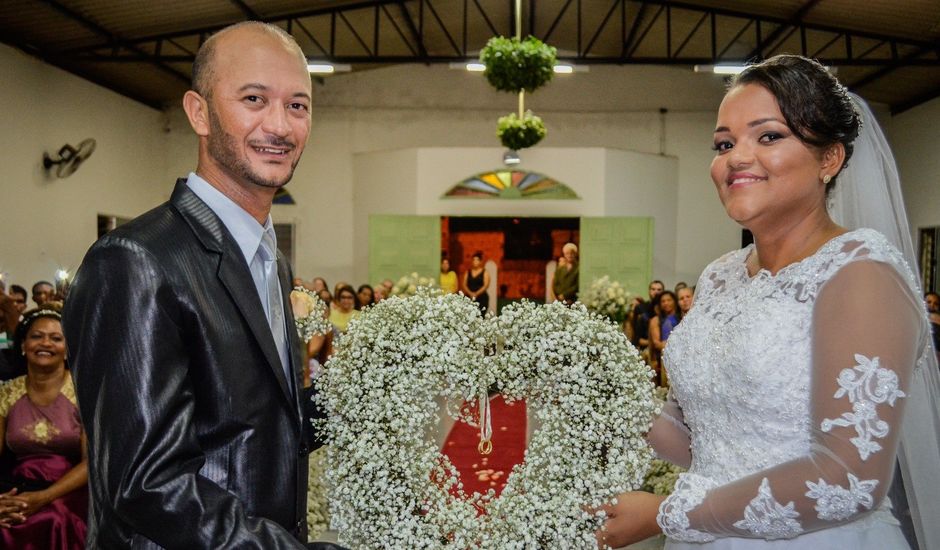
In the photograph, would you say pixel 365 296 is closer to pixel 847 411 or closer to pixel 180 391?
pixel 847 411

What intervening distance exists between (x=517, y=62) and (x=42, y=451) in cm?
743

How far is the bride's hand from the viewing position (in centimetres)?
209

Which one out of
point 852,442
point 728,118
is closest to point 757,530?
Result: point 852,442

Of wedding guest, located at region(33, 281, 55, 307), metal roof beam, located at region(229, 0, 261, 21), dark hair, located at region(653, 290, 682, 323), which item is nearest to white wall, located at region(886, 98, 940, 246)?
dark hair, located at region(653, 290, 682, 323)

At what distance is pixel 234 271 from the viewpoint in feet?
5.50

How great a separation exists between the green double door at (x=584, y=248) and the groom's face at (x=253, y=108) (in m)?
15.1

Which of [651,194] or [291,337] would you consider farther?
[651,194]

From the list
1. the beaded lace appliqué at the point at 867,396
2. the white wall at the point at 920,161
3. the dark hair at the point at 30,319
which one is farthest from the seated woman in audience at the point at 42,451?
the white wall at the point at 920,161

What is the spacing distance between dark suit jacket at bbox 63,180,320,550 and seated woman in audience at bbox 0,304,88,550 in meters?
2.96

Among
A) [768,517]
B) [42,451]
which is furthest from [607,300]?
[768,517]

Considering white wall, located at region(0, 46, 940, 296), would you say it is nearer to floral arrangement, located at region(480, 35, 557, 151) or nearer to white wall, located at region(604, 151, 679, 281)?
white wall, located at region(604, 151, 679, 281)

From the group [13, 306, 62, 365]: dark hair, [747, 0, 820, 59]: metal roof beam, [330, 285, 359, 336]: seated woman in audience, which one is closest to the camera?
[13, 306, 62, 365]: dark hair

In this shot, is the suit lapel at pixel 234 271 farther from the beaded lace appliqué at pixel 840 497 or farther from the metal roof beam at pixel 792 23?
the metal roof beam at pixel 792 23

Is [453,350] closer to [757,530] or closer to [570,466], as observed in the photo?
[570,466]
